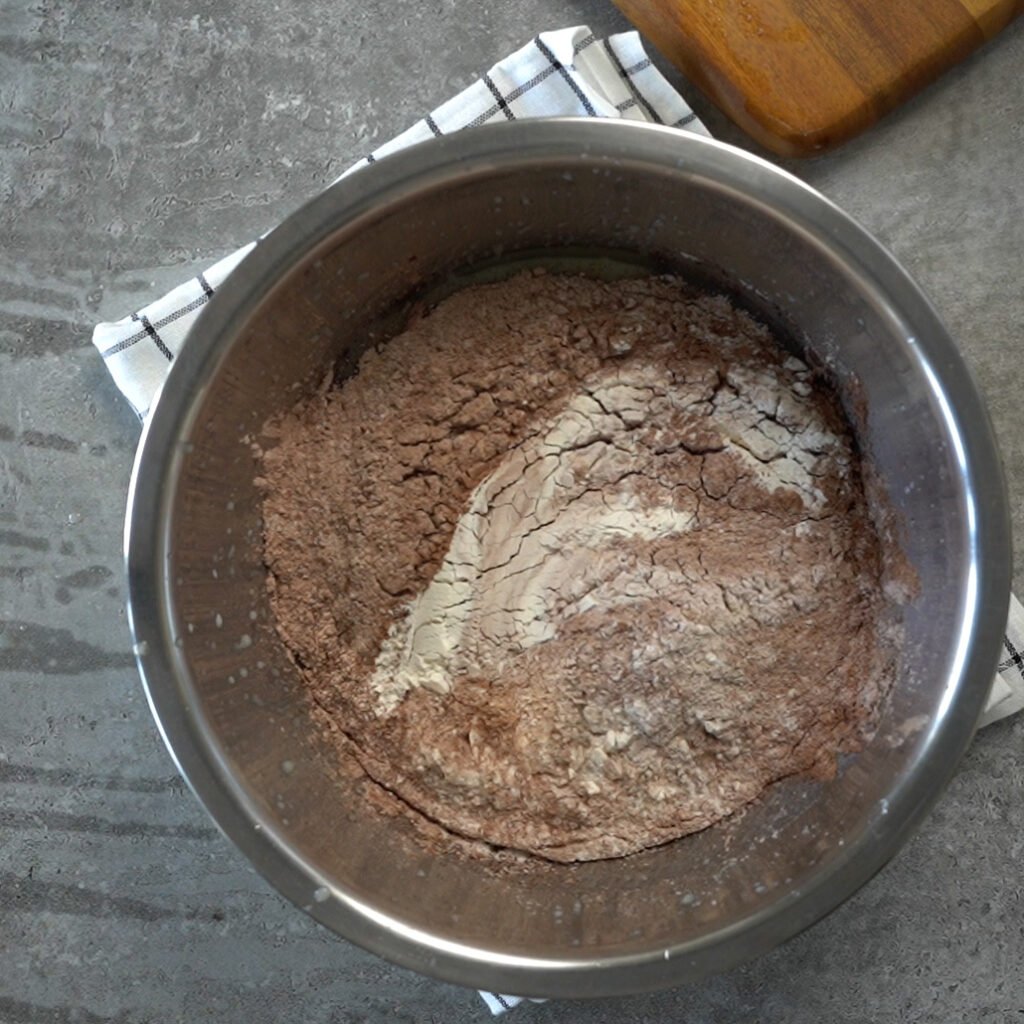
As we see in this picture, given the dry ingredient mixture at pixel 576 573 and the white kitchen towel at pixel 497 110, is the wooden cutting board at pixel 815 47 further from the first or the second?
the dry ingredient mixture at pixel 576 573

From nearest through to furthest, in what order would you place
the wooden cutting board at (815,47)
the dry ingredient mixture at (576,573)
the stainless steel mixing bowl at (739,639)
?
1. the stainless steel mixing bowl at (739,639)
2. the dry ingredient mixture at (576,573)
3. the wooden cutting board at (815,47)

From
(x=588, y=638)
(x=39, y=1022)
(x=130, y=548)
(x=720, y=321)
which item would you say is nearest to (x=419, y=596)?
(x=588, y=638)

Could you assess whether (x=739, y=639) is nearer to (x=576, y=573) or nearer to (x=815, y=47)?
(x=576, y=573)

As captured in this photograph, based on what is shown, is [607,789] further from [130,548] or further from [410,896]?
[130,548]

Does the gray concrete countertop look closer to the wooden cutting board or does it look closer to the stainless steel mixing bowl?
the wooden cutting board

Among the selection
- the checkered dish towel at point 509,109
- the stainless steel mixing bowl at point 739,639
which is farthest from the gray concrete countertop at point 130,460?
the stainless steel mixing bowl at point 739,639
